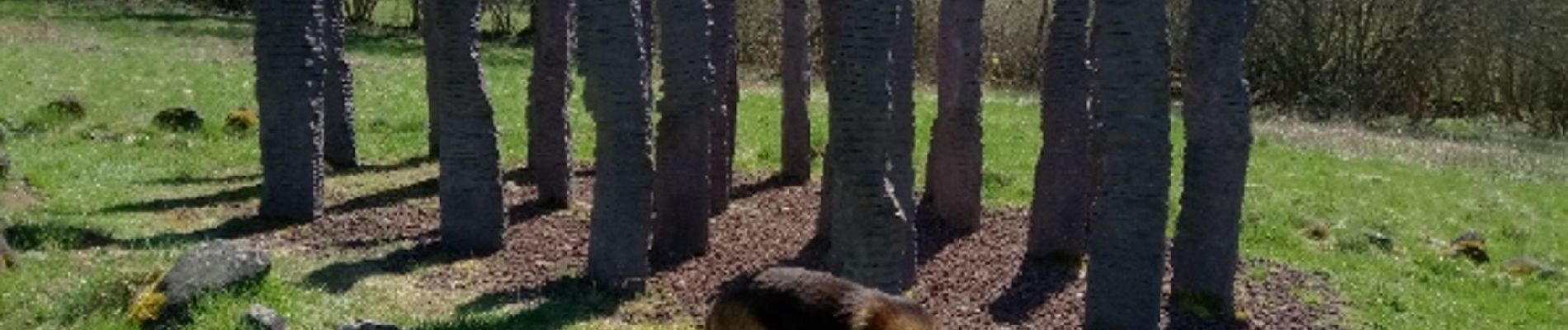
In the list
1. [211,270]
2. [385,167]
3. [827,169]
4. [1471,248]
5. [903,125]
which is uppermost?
[903,125]

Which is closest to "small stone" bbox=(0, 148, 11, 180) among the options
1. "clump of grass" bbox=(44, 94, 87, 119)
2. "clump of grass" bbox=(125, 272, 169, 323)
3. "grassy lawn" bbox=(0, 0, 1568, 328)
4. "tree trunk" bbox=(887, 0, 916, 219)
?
"grassy lawn" bbox=(0, 0, 1568, 328)

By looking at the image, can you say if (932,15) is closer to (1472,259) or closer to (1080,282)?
(1472,259)

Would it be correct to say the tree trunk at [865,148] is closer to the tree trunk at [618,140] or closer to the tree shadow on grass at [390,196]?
the tree trunk at [618,140]

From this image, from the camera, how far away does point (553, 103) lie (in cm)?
1465

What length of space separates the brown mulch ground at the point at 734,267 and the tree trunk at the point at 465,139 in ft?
0.78

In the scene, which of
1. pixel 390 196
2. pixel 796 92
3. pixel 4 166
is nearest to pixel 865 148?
pixel 796 92

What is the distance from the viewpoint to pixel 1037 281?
12453mm

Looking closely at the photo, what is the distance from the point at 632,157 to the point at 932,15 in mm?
19996

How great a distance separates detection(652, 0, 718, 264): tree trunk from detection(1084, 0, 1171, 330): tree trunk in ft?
9.99

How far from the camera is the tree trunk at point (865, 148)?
10305mm

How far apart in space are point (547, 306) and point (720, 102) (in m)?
3.49

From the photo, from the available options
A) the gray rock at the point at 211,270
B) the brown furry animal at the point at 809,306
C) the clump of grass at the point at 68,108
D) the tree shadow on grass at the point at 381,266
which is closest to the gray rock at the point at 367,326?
the gray rock at the point at 211,270

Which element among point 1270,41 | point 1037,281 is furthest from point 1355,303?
point 1270,41

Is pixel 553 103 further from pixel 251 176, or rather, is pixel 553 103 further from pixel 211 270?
pixel 211 270
